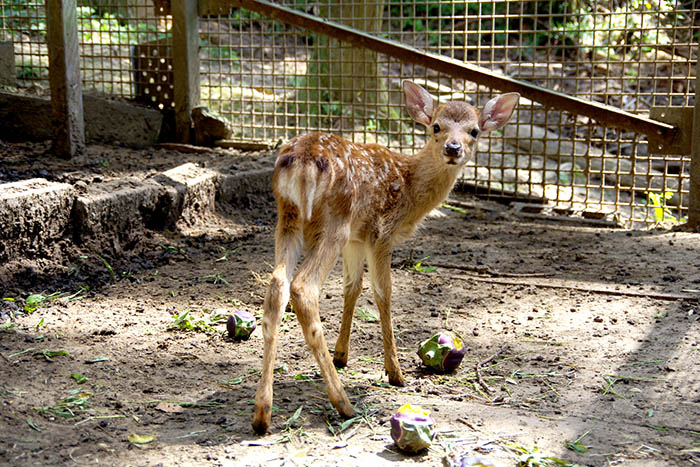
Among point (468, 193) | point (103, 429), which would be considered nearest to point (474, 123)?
point (103, 429)

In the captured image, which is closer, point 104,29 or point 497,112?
point 497,112

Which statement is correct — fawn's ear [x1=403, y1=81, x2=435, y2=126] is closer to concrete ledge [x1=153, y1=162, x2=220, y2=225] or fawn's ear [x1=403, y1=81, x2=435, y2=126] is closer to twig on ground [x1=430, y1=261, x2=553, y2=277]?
twig on ground [x1=430, y1=261, x2=553, y2=277]

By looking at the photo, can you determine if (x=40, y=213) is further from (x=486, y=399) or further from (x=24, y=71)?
(x=24, y=71)

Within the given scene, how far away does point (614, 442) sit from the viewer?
10.1ft

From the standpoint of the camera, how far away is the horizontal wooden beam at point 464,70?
250 inches

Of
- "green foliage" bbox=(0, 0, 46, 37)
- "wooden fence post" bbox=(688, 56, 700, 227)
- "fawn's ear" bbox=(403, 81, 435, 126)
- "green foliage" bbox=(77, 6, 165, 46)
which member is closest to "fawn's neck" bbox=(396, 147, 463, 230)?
"fawn's ear" bbox=(403, 81, 435, 126)

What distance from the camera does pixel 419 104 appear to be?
4.65 m

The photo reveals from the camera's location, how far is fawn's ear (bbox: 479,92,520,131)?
458 cm

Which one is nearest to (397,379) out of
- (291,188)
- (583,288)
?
(291,188)

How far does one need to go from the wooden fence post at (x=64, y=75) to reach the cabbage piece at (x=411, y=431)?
427 cm

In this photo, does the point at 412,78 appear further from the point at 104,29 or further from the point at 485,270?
the point at 104,29

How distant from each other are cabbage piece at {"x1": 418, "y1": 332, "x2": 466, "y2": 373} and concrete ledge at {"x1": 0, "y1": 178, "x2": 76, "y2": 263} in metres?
2.49

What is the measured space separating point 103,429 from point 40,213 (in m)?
2.06

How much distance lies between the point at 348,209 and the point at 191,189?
8.73 feet
